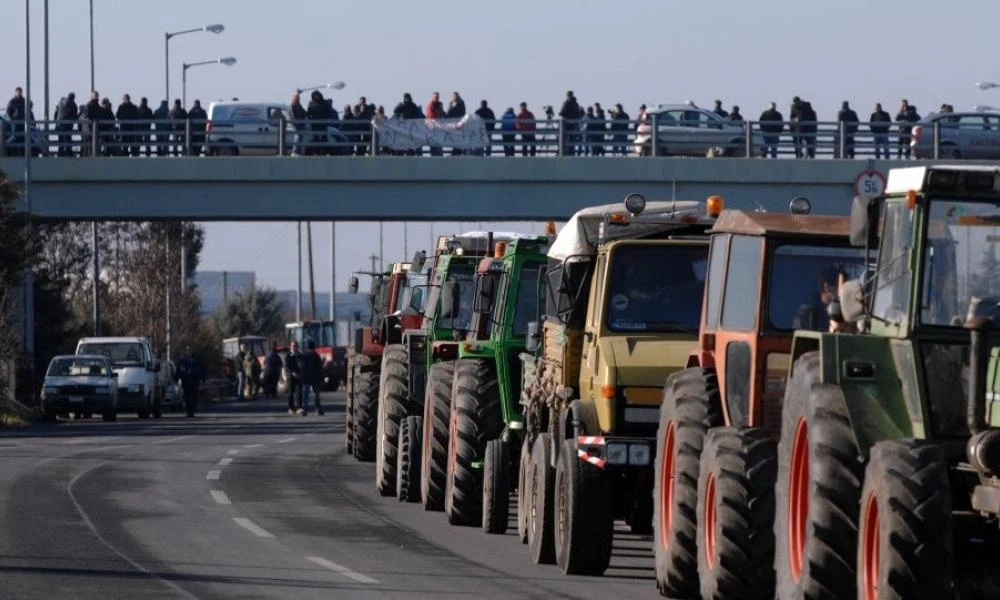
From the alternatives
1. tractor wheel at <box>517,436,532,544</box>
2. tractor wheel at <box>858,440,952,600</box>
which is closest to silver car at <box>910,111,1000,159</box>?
tractor wheel at <box>517,436,532,544</box>

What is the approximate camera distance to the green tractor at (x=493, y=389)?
56.9 ft

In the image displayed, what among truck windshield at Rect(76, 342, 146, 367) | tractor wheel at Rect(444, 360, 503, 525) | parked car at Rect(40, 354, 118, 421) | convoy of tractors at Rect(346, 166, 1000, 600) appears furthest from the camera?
truck windshield at Rect(76, 342, 146, 367)

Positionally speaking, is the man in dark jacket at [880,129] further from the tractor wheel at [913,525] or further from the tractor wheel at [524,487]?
the tractor wheel at [913,525]

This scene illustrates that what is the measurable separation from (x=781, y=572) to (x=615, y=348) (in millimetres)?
3783

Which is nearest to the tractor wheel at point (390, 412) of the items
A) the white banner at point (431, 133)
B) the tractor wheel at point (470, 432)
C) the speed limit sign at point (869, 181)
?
the tractor wheel at point (470, 432)

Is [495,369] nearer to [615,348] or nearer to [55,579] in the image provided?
[615,348]

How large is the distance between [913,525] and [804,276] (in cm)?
384

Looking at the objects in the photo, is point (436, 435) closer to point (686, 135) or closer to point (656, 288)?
point (656, 288)

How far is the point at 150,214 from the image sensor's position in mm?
47844

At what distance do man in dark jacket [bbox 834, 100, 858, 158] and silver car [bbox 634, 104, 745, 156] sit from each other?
235cm

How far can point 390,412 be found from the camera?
70.6 ft

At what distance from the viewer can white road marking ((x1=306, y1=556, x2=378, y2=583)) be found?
13.3 metres

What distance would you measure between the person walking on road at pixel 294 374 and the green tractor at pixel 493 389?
27.9m

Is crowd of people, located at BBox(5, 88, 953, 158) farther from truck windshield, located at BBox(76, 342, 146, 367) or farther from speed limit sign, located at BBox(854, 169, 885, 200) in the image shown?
speed limit sign, located at BBox(854, 169, 885, 200)
